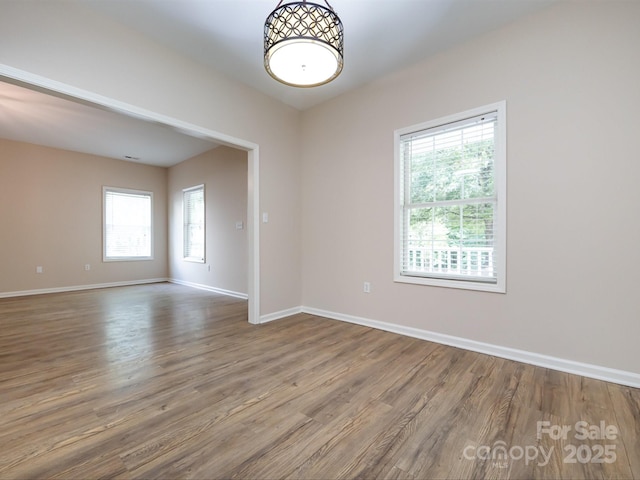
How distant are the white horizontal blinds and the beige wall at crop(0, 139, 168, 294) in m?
6.54

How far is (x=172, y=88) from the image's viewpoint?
288cm

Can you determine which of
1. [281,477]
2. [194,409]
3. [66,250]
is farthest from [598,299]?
[66,250]

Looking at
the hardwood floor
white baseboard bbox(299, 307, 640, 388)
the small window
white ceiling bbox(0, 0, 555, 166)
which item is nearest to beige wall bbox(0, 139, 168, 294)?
the small window

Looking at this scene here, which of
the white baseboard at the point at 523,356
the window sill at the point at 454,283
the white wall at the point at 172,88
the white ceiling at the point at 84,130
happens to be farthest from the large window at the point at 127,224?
the window sill at the point at 454,283

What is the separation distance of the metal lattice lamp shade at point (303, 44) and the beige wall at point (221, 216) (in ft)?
11.2

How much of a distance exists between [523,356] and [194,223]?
6.29 meters

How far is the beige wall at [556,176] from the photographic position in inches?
83.6

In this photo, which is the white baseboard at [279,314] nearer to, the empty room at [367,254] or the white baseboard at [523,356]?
the empty room at [367,254]

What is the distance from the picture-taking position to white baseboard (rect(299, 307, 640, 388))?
2131 mm

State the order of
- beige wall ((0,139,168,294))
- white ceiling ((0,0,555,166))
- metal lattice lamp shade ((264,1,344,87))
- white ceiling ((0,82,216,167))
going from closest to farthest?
metal lattice lamp shade ((264,1,344,87)) → white ceiling ((0,0,555,166)) → white ceiling ((0,82,216,167)) → beige wall ((0,139,168,294))

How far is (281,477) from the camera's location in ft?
4.22

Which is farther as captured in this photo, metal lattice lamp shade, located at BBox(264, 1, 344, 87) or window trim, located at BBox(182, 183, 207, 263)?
window trim, located at BBox(182, 183, 207, 263)

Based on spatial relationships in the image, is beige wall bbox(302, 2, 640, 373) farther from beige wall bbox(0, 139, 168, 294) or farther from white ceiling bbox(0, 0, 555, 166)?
beige wall bbox(0, 139, 168, 294)

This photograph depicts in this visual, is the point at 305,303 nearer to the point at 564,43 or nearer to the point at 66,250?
the point at 564,43
